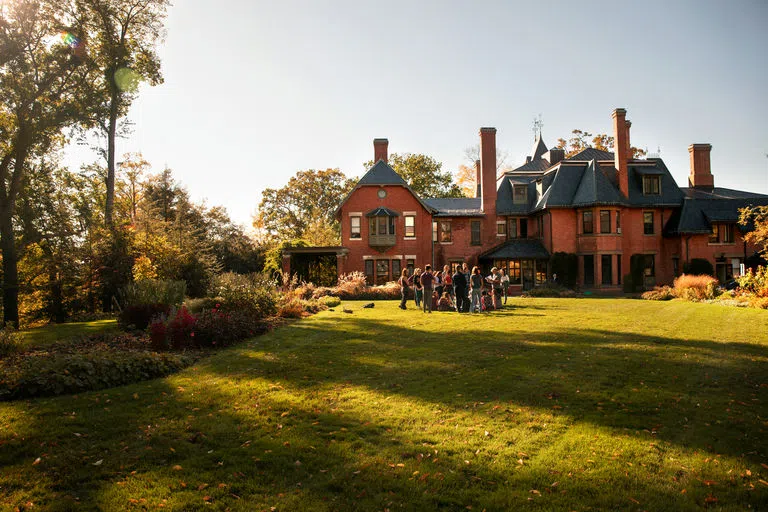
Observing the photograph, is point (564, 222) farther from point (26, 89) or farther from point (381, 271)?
point (26, 89)

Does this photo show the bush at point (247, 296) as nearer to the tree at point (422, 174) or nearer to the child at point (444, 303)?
the child at point (444, 303)

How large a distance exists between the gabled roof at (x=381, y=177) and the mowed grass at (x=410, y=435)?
92.5 ft

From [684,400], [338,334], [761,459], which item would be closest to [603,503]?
[761,459]

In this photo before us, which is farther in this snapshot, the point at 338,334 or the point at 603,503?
the point at 338,334

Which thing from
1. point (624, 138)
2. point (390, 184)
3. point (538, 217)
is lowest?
point (538, 217)

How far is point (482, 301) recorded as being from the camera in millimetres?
20797

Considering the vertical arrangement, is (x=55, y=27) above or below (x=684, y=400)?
above

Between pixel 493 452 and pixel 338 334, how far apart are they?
866 centimetres

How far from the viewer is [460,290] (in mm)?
19344

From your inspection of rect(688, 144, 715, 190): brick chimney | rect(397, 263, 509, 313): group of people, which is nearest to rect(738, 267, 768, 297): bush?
rect(397, 263, 509, 313): group of people

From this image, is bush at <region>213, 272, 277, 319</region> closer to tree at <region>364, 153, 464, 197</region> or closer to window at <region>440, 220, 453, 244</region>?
window at <region>440, 220, 453, 244</region>

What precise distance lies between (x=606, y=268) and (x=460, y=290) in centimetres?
2129

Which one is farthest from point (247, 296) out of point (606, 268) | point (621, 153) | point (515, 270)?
point (621, 153)

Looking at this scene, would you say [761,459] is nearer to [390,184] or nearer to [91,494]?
[91,494]
